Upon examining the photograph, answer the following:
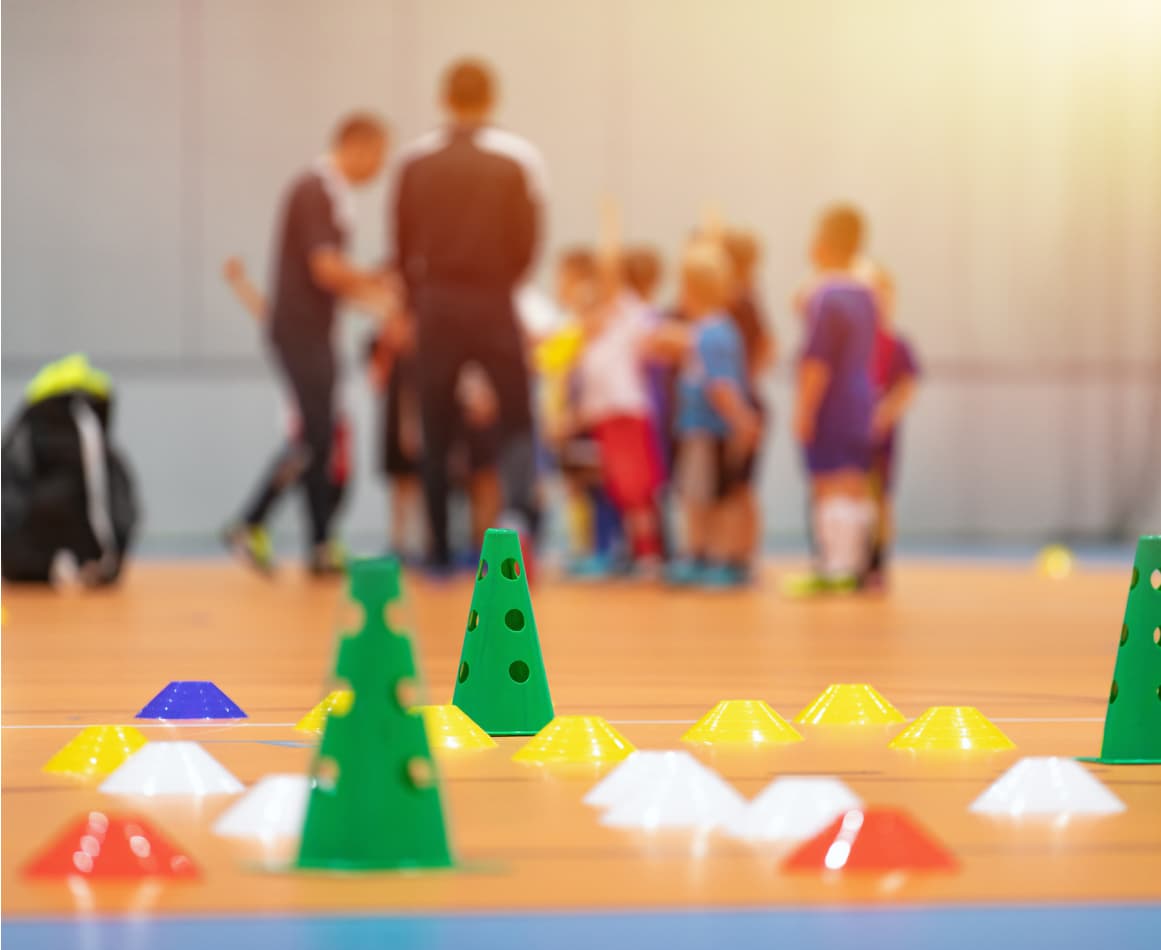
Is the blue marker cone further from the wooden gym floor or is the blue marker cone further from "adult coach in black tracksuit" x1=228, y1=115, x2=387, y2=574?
"adult coach in black tracksuit" x1=228, y1=115, x2=387, y2=574

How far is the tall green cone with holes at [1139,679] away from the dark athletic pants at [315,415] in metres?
6.02

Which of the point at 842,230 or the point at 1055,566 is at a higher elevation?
the point at 842,230

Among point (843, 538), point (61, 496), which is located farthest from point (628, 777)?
point (61, 496)

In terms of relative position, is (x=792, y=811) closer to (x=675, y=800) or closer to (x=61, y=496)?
(x=675, y=800)

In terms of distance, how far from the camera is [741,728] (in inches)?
125

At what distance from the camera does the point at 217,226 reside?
47.1ft

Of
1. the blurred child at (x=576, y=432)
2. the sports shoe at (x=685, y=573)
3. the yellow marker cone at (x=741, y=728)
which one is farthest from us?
the blurred child at (x=576, y=432)

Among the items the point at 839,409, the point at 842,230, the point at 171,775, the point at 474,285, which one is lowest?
the point at 839,409

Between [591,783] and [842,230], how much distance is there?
5.60m

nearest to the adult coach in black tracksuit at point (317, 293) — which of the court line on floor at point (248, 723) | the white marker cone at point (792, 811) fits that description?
the court line on floor at point (248, 723)

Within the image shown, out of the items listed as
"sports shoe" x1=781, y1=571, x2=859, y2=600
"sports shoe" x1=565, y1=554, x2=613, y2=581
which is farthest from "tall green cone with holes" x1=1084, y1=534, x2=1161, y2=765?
"sports shoe" x1=565, y1=554, x2=613, y2=581

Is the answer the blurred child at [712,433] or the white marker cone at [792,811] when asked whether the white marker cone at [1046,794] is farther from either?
the blurred child at [712,433]

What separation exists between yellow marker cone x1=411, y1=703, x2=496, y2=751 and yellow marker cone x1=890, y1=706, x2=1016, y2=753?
2.06ft

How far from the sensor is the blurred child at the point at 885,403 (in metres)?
8.62
